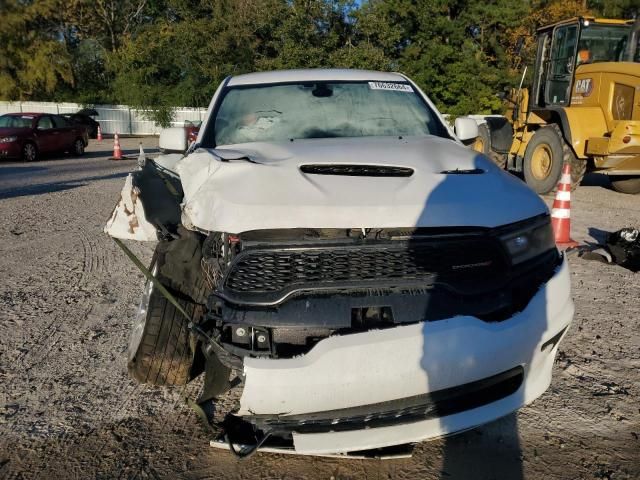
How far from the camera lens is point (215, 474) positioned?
94.7 inches

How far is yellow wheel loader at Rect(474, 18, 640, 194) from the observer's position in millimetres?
8578

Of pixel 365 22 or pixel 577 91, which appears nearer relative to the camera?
pixel 577 91

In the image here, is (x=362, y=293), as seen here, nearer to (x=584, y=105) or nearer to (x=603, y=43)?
(x=584, y=105)

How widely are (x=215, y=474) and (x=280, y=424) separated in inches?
21.4

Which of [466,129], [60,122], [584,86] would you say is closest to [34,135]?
[60,122]

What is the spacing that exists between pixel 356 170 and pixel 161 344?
136 cm

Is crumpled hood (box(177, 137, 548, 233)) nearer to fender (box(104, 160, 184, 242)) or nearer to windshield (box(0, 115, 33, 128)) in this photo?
fender (box(104, 160, 184, 242))

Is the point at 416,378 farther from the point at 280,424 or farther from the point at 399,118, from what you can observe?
the point at 399,118

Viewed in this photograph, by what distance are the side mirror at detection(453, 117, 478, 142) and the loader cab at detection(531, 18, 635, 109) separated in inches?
253

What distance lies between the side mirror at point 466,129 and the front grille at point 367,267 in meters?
1.71

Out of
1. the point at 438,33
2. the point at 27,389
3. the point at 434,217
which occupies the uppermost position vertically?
the point at 438,33

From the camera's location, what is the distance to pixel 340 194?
7.57 feet

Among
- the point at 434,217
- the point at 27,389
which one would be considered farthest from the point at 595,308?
the point at 27,389

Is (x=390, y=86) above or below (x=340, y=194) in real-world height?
above
